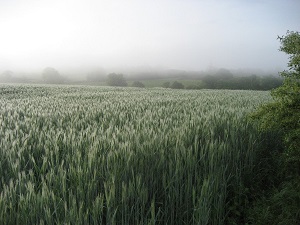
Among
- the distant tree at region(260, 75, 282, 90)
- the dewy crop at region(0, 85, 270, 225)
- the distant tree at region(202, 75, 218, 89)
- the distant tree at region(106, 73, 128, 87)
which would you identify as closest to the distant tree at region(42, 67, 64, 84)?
the distant tree at region(106, 73, 128, 87)

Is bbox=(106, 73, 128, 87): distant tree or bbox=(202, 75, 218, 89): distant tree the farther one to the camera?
bbox=(106, 73, 128, 87): distant tree

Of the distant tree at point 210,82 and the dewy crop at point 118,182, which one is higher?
the distant tree at point 210,82

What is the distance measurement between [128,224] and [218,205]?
1060mm

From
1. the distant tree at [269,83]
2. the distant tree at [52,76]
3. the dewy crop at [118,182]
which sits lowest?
the dewy crop at [118,182]

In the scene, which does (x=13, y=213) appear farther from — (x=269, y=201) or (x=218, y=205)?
(x=269, y=201)

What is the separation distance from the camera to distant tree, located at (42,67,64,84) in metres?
95.2

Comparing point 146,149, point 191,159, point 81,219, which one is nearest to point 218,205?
point 191,159

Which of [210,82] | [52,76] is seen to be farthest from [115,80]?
[210,82]

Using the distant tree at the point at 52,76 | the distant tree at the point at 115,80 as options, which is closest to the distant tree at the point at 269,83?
the distant tree at the point at 115,80

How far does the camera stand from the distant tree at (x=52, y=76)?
95.2 m

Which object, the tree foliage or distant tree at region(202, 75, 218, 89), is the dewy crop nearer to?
the tree foliage

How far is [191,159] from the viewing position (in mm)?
3051

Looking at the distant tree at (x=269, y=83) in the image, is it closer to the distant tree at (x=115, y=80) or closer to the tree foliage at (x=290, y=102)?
the distant tree at (x=115, y=80)

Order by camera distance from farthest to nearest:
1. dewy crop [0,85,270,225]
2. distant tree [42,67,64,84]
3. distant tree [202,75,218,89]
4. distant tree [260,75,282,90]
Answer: distant tree [42,67,64,84]
distant tree [202,75,218,89]
distant tree [260,75,282,90]
dewy crop [0,85,270,225]
